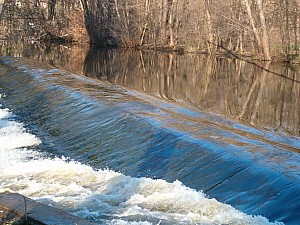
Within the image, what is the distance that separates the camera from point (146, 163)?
1068cm

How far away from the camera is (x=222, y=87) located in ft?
74.0

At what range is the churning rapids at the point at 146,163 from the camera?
316 inches

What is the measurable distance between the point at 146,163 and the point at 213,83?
1350cm

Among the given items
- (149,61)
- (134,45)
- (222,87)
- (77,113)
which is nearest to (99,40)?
(134,45)

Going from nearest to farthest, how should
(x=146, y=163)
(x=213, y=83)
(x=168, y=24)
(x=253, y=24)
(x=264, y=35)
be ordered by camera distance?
1. (x=146, y=163)
2. (x=213, y=83)
3. (x=264, y=35)
4. (x=253, y=24)
5. (x=168, y=24)

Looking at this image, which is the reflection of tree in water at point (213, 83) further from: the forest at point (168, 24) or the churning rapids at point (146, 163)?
the forest at point (168, 24)

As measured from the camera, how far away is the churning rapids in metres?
8.04

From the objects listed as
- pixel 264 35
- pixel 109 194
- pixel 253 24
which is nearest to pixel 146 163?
pixel 109 194

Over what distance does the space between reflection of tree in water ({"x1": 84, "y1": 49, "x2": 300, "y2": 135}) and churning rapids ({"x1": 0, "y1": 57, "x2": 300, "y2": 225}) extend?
6.61ft

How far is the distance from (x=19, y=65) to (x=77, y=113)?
11.6 meters

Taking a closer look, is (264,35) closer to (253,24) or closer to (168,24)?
(253,24)

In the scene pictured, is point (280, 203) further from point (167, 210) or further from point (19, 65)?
point (19, 65)

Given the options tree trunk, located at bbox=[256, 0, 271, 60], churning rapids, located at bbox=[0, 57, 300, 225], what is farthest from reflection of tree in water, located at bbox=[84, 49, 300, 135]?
churning rapids, located at bbox=[0, 57, 300, 225]

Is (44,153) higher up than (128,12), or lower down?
lower down
